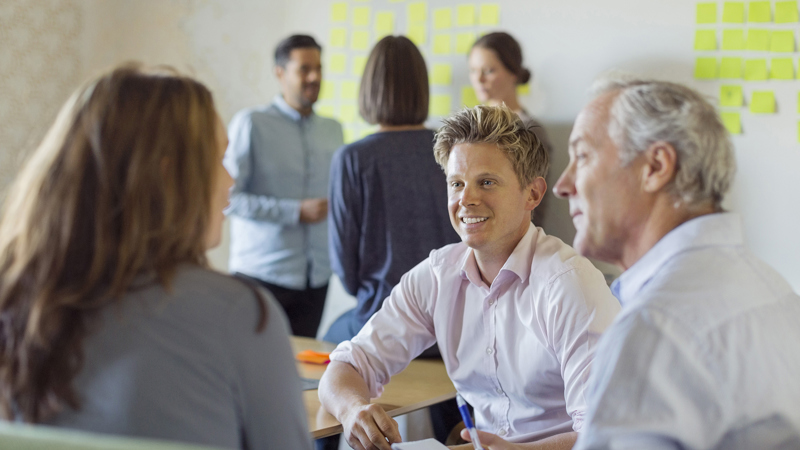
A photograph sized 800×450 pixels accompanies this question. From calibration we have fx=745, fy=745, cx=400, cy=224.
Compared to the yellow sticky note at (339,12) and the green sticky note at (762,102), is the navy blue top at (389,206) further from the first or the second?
the yellow sticky note at (339,12)

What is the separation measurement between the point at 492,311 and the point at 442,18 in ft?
6.48

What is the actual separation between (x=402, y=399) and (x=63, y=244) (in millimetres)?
1077

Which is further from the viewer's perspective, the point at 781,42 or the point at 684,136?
the point at 781,42

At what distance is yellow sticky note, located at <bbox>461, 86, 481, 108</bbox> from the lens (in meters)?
3.23

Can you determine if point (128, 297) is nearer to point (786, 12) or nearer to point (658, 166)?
point (658, 166)

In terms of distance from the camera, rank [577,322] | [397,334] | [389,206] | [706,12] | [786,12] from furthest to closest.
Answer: [706,12] < [786,12] < [389,206] < [397,334] < [577,322]

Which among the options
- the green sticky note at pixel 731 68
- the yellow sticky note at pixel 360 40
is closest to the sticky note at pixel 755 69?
the green sticky note at pixel 731 68

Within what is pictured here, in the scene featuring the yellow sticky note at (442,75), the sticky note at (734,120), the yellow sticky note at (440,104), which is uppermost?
the yellow sticky note at (442,75)

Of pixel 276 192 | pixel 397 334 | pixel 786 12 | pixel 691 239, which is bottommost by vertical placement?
pixel 397 334

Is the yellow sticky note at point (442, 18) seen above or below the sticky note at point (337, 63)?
above

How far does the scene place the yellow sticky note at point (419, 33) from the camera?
3391 millimetres

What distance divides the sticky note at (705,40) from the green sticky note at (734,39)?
0.04 m

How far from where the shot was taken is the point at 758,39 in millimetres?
2633

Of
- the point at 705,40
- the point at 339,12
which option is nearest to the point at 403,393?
the point at 705,40
